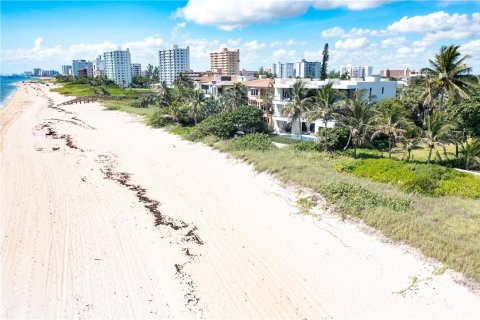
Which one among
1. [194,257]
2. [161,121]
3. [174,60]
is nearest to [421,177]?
[194,257]

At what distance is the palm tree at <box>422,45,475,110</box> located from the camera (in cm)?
3272

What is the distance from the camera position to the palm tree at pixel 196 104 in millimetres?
47562

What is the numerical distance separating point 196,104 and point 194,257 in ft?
115

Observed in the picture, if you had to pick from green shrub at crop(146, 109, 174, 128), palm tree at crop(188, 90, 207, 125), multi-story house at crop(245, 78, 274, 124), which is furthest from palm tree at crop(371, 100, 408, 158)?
green shrub at crop(146, 109, 174, 128)

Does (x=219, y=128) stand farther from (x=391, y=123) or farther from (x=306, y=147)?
(x=391, y=123)

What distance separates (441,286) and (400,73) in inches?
6536

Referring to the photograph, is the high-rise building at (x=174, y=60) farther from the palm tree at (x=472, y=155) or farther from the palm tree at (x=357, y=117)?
the palm tree at (x=472, y=155)

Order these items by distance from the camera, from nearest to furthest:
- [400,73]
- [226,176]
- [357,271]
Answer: [357,271] → [226,176] → [400,73]

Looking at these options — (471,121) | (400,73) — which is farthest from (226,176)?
(400,73)

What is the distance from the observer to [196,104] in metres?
47.6

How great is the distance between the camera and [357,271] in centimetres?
1361

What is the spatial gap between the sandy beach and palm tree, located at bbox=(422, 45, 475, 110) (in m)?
21.2

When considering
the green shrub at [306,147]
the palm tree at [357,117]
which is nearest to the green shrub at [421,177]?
the palm tree at [357,117]

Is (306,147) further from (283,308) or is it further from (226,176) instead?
(283,308)
